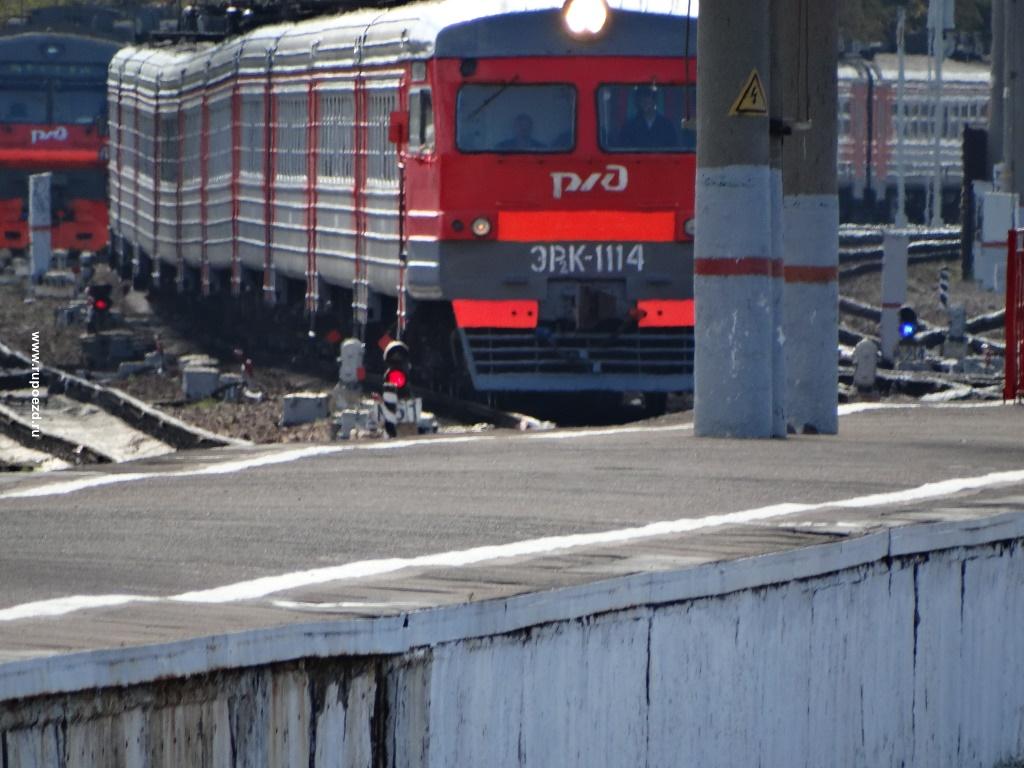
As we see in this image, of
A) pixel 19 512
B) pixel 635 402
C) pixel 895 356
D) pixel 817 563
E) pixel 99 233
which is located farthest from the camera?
pixel 99 233

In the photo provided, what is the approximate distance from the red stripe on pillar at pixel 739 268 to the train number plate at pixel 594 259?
7.80 meters

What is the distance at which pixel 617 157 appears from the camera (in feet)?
59.2

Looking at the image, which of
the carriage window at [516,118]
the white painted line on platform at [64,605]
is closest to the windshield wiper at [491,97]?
the carriage window at [516,118]

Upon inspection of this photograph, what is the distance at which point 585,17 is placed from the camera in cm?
1780

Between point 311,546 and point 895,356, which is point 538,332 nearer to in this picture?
point 895,356

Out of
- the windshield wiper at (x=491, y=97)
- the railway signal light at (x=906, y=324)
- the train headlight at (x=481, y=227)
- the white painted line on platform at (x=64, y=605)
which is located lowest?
the railway signal light at (x=906, y=324)

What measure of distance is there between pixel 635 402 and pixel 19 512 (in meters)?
13.0

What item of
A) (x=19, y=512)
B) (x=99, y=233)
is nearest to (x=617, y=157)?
(x=19, y=512)

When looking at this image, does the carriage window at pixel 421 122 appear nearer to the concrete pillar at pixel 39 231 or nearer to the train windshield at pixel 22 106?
the concrete pillar at pixel 39 231

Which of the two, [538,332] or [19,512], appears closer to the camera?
[19,512]

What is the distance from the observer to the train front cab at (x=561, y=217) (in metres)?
17.8

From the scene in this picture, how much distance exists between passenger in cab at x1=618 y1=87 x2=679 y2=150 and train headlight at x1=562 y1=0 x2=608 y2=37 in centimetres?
61

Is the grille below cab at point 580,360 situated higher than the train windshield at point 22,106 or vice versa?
the train windshield at point 22,106

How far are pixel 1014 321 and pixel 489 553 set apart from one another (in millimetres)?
7714
